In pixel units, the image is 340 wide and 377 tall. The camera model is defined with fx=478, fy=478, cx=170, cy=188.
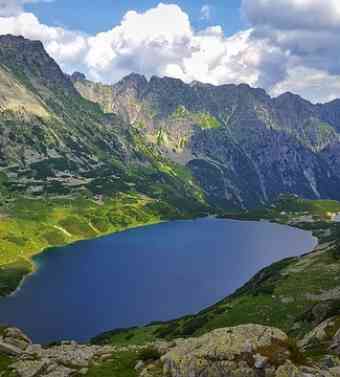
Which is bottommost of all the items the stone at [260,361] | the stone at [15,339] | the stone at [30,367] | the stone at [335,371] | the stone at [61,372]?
the stone at [335,371]

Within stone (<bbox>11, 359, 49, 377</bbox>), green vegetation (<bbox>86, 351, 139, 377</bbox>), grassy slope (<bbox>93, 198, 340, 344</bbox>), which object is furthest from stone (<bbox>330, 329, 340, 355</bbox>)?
grassy slope (<bbox>93, 198, 340, 344</bbox>)

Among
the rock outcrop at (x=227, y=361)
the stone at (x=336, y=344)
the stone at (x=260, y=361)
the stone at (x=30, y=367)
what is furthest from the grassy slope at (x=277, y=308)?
the stone at (x=260, y=361)

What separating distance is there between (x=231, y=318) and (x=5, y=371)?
78.6m

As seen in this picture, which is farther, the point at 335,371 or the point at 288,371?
the point at 335,371

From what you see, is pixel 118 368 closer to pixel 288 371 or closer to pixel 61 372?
pixel 61 372

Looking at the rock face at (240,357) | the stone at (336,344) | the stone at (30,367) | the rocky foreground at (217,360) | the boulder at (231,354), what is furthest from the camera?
the stone at (336,344)

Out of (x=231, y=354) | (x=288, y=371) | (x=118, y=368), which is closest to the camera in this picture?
(x=288, y=371)

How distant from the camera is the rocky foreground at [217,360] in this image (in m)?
34.3

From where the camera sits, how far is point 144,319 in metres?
194

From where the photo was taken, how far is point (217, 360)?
118 ft

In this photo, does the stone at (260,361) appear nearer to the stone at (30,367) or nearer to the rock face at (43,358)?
the rock face at (43,358)

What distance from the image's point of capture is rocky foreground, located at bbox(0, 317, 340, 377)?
34281mm

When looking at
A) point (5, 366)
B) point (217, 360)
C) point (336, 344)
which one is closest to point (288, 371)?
point (217, 360)

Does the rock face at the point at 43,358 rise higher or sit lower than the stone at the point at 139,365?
higher
